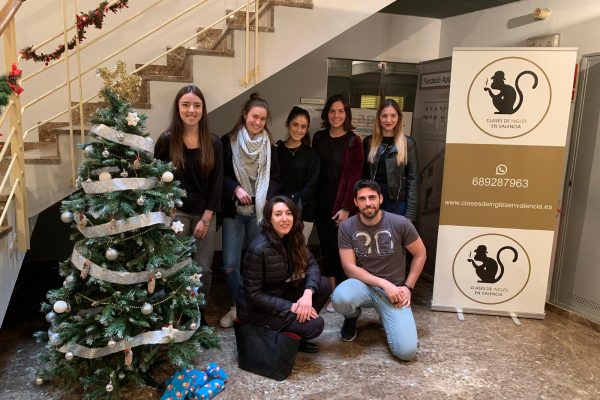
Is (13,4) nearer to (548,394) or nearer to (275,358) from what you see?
(275,358)

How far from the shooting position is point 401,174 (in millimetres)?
3008

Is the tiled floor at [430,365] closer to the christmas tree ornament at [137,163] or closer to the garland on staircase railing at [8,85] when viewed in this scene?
the christmas tree ornament at [137,163]

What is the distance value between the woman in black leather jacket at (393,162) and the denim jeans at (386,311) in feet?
2.01

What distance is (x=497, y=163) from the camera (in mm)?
2951

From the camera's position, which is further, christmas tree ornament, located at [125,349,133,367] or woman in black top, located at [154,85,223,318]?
woman in black top, located at [154,85,223,318]

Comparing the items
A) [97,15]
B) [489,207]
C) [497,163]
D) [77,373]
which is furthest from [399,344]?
[97,15]

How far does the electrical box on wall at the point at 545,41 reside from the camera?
3168mm

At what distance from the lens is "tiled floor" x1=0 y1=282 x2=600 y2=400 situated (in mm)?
2246

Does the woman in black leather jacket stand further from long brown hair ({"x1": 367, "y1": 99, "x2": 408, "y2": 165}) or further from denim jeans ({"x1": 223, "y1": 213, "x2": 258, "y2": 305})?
denim jeans ({"x1": 223, "y1": 213, "x2": 258, "y2": 305})

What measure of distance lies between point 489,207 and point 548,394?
3.81ft

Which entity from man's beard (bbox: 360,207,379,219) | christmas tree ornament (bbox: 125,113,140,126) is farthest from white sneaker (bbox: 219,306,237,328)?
christmas tree ornament (bbox: 125,113,140,126)

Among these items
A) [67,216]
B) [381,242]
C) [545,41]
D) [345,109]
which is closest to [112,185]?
[67,216]

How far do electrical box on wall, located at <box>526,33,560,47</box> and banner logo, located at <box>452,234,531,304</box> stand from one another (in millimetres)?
1380

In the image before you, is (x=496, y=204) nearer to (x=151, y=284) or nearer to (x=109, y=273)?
(x=151, y=284)
